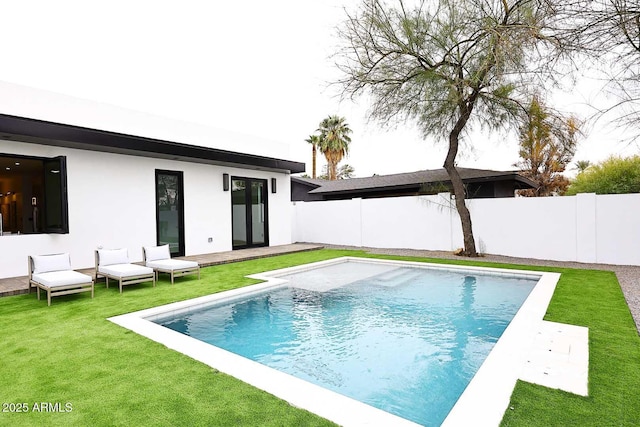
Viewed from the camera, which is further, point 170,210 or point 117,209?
point 170,210

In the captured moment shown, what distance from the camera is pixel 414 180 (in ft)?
55.8

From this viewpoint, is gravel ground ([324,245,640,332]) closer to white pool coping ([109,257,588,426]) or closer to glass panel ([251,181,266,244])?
white pool coping ([109,257,588,426])

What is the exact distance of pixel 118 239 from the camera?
9648 millimetres

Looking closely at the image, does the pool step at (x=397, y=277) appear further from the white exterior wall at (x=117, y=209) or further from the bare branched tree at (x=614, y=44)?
the white exterior wall at (x=117, y=209)

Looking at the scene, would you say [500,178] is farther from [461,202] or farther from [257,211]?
[257,211]

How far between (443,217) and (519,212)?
252 centimetres

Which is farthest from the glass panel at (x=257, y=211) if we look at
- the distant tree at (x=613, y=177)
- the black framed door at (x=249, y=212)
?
the distant tree at (x=613, y=177)

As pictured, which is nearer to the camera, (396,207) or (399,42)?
(399,42)

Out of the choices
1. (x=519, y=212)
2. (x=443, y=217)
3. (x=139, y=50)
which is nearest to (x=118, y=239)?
(x=139, y=50)

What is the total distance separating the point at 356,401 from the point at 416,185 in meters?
14.2

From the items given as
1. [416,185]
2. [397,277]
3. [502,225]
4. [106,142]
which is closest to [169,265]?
[106,142]

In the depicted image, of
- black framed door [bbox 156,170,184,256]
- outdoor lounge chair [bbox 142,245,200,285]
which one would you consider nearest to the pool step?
outdoor lounge chair [bbox 142,245,200,285]

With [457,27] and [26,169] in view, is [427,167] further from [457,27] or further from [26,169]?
[26,169]

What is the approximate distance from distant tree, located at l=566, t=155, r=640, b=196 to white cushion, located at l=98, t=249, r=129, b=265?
20.8m
